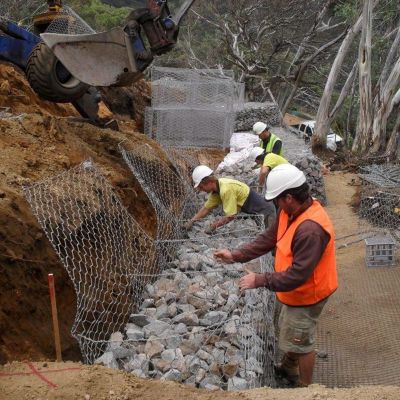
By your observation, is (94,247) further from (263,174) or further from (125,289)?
(263,174)

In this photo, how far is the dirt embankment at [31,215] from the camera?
153 inches

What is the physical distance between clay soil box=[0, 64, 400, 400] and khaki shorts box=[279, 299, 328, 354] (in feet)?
2.16

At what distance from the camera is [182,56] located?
93.3 ft

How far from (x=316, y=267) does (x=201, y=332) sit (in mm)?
1205

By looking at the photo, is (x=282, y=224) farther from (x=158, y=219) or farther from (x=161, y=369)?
(x=158, y=219)

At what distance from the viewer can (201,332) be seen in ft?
14.4

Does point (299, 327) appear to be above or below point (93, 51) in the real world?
below

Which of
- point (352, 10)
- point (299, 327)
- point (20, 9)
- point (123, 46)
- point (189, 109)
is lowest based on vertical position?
point (299, 327)

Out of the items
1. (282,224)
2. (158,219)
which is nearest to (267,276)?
(282,224)

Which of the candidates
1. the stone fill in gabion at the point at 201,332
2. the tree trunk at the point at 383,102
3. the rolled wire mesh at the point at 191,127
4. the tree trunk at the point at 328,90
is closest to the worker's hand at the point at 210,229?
the stone fill in gabion at the point at 201,332

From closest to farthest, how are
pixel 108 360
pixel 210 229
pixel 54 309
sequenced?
pixel 54 309
pixel 108 360
pixel 210 229

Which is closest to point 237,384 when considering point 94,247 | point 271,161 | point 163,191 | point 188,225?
point 94,247

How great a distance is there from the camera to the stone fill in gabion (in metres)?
3.96

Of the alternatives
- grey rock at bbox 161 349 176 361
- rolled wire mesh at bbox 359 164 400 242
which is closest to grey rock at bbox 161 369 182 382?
grey rock at bbox 161 349 176 361
